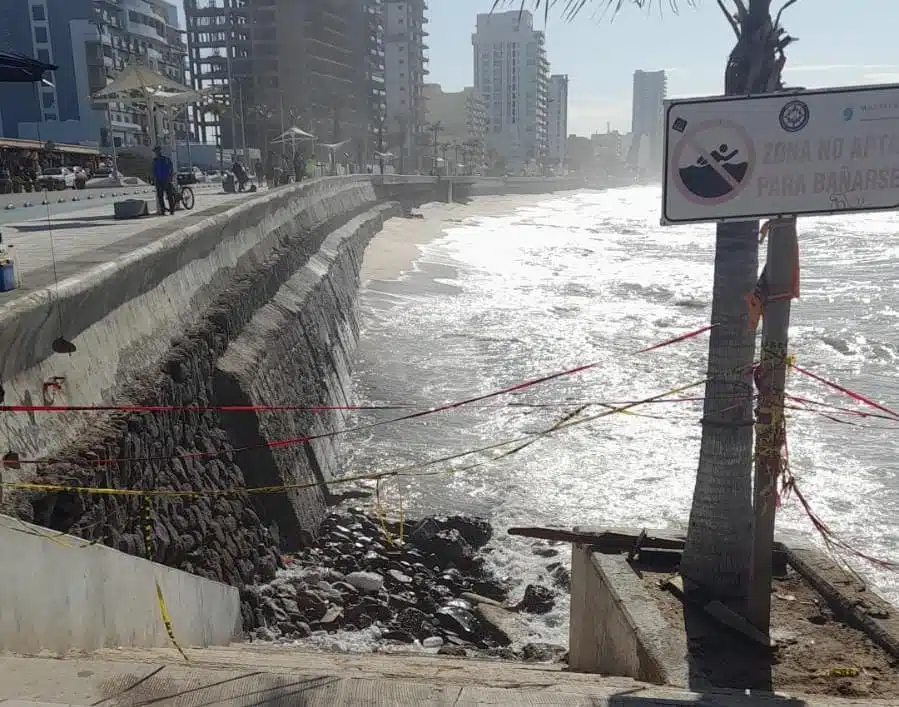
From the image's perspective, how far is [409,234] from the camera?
4472 centimetres

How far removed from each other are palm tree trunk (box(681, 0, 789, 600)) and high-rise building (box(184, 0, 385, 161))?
259ft

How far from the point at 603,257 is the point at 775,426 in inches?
1576

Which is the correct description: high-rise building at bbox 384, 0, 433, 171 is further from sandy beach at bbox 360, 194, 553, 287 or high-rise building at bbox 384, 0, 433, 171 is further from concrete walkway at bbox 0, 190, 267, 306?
concrete walkway at bbox 0, 190, 267, 306

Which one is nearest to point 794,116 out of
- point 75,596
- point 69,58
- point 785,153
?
point 785,153

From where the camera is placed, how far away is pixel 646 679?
4480 mm

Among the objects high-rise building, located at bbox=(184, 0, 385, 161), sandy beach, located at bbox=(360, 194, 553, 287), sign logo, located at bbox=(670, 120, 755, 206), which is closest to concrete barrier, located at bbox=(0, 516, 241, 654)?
sign logo, located at bbox=(670, 120, 755, 206)

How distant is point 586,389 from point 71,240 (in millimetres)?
9638

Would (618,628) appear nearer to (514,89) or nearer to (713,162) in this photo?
(713,162)

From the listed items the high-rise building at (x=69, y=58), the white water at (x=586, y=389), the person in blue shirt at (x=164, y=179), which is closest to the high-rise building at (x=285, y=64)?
the high-rise building at (x=69, y=58)

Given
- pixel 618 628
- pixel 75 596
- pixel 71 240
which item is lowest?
pixel 618 628

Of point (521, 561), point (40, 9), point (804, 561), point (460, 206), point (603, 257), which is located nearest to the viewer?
point (804, 561)

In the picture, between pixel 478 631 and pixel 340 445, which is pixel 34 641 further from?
pixel 340 445

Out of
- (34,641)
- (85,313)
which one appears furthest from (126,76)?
(34,641)

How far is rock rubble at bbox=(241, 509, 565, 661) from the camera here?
7047 millimetres
